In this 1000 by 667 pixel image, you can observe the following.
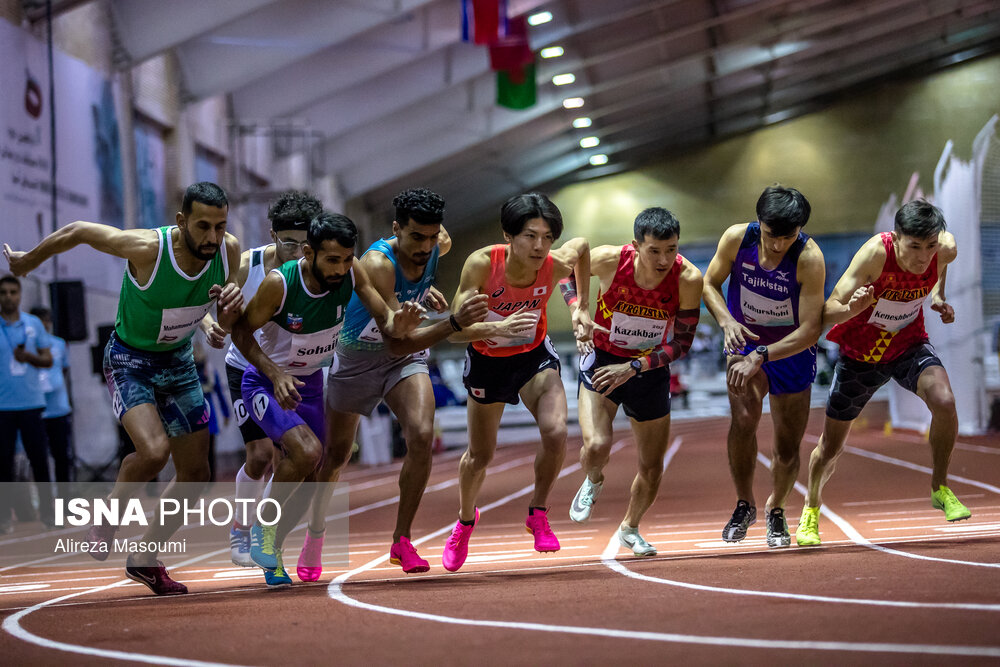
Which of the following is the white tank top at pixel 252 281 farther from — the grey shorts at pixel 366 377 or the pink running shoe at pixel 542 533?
the pink running shoe at pixel 542 533

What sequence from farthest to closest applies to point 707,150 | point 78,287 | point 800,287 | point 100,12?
point 707,150, point 100,12, point 78,287, point 800,287

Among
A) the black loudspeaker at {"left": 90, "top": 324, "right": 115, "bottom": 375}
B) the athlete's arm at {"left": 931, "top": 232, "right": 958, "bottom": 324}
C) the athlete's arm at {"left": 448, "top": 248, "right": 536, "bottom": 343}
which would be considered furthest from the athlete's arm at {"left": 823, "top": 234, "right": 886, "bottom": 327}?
the black loudspeaker at {"left": 90, "top": 324, "right": 115, "bottom": 375}

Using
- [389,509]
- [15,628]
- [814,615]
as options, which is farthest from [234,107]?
[814,615]

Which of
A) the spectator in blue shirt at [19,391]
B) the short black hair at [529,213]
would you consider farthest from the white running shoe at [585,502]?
the spectator in blue shirt at [19,391]

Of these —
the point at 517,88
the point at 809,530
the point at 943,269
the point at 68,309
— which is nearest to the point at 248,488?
the point at 809,530

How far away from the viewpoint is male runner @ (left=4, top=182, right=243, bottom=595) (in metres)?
5.41

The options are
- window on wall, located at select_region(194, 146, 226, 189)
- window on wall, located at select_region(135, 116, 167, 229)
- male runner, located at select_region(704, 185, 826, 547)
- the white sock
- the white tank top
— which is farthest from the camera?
window on wall, located at select_region(194, 146, 226, 189)

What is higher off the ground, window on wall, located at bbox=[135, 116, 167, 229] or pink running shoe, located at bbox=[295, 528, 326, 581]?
window on wall, located at bbox=[135, 116, 167, 229]

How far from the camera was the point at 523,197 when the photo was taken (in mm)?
5828

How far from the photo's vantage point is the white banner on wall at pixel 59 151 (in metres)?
11.4

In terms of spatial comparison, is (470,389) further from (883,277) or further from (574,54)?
(574,54)

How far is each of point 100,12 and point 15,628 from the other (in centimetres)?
1134

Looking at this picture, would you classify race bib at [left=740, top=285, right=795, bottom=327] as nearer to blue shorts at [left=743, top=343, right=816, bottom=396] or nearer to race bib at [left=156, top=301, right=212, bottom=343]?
blue shorts at [left=743, top=343, right=816, bottom=396]

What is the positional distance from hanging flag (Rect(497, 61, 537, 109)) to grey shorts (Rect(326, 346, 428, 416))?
13.3 meters
